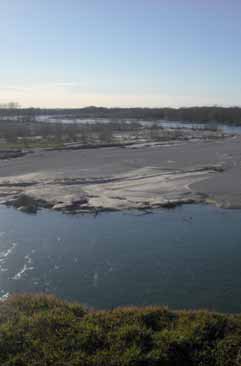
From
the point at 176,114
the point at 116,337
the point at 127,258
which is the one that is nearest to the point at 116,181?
the point at 127,258

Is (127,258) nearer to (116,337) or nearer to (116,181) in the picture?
(116,337)

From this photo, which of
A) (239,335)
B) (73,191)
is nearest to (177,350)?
(239,335)

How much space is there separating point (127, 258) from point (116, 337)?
5.69 metres

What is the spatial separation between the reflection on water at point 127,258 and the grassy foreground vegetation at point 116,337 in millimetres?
1715

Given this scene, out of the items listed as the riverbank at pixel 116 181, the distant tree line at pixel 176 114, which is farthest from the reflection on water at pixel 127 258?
the distant tree line at pixel 176 114

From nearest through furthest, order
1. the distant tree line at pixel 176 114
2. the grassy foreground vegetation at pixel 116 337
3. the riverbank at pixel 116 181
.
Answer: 1. the grassy foreground vegetation at pixel 116 337
2. the riverbank at pixel 116 181
3. the distant tree line at pixel 176 114

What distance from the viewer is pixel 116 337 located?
22.2 ft

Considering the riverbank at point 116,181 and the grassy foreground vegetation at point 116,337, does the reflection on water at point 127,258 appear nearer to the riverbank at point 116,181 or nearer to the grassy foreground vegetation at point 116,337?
the grassy foreground vegetation at point 116,337

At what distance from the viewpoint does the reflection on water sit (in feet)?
33.1

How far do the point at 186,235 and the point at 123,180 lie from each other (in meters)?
12.0

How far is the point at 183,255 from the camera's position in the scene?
12641 mm

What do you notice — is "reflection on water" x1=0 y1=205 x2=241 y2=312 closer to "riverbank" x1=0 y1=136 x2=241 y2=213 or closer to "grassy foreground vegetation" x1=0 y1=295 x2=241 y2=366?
"grassy foreground vegetation" x1=0 y1=295 x2=241 y2=366

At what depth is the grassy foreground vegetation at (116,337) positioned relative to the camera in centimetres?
616

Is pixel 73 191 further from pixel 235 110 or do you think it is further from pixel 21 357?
pixel 235 110
